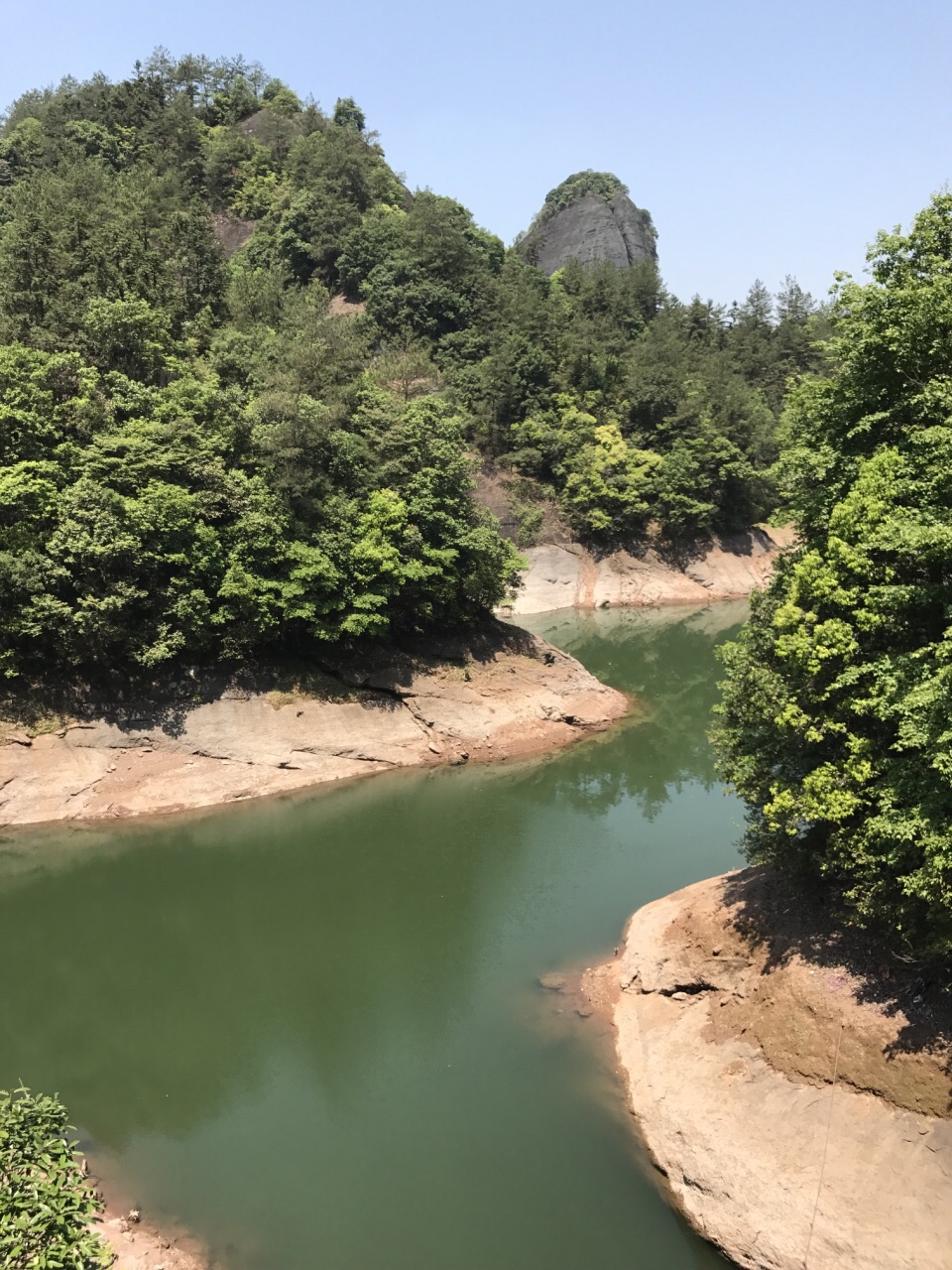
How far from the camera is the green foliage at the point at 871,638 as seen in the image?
1151 cm

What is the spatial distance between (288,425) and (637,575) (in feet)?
107

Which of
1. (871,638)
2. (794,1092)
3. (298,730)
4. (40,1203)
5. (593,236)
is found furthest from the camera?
(593,236)

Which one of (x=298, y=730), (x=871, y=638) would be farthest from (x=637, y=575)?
(x=871, y=638)

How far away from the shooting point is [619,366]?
5934cm

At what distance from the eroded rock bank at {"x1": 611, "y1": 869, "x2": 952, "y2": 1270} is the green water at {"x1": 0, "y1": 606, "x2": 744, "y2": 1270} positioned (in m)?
0.79

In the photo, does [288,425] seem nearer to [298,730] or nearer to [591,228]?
[298,730]

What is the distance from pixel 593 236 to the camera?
305 ft

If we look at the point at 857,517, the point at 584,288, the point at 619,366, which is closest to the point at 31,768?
the point at 857,517

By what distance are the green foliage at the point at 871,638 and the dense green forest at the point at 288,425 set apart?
15072 millimetres

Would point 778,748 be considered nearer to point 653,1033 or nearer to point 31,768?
point 653,1033

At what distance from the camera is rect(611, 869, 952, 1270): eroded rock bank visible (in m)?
10.1

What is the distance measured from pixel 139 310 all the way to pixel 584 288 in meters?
47.1

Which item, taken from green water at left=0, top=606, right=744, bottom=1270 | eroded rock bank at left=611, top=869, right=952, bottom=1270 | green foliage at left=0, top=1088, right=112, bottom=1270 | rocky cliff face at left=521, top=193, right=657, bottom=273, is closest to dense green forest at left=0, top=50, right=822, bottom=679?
green water at left=0, top=606, right=744, bottom=1270

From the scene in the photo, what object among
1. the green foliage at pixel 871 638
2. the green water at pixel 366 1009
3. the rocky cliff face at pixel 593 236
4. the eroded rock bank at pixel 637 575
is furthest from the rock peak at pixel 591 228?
the green foliage at pixel 871 638
